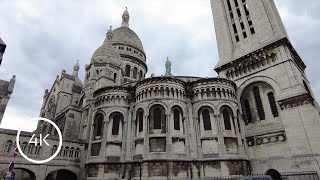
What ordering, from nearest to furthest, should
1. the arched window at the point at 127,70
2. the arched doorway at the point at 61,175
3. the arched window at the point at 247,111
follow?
the arched window at the point at 247,111, the arched doorway at the point at 61,175, the arched window at the point at 127,70

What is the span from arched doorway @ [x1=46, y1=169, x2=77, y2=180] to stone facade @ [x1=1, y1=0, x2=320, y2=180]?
3471 millimetres

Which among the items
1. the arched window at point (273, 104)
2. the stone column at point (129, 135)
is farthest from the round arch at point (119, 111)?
the arched window at point (273, 104)

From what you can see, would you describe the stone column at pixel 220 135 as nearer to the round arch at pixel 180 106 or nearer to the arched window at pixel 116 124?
the round arch at pixel 180 106

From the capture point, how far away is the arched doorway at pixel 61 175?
93.2 feet

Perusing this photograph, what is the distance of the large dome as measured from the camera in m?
49.5

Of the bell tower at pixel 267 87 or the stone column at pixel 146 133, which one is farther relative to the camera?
the stone column at pixel 146 133

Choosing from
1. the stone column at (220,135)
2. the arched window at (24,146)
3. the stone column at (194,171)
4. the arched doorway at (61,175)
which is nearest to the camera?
the stone column at (194,171)

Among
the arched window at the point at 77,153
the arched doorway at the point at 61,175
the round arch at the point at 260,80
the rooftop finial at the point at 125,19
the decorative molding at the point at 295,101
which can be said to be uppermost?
the rooftop finial at the point at 125,19

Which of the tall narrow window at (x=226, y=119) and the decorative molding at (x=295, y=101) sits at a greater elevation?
the decorative molding at (x=295, y=101)

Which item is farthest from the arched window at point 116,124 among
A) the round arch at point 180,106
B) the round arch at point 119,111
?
the round arch at point 180,106

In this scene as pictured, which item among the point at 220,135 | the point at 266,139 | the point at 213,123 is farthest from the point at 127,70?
the point at 266,139

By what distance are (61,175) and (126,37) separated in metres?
32.5

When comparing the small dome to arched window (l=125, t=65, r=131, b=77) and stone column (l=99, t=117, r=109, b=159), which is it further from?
stone column (l=99, t=117, r=109, b=159)

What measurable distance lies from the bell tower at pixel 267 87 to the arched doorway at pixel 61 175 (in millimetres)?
22993
